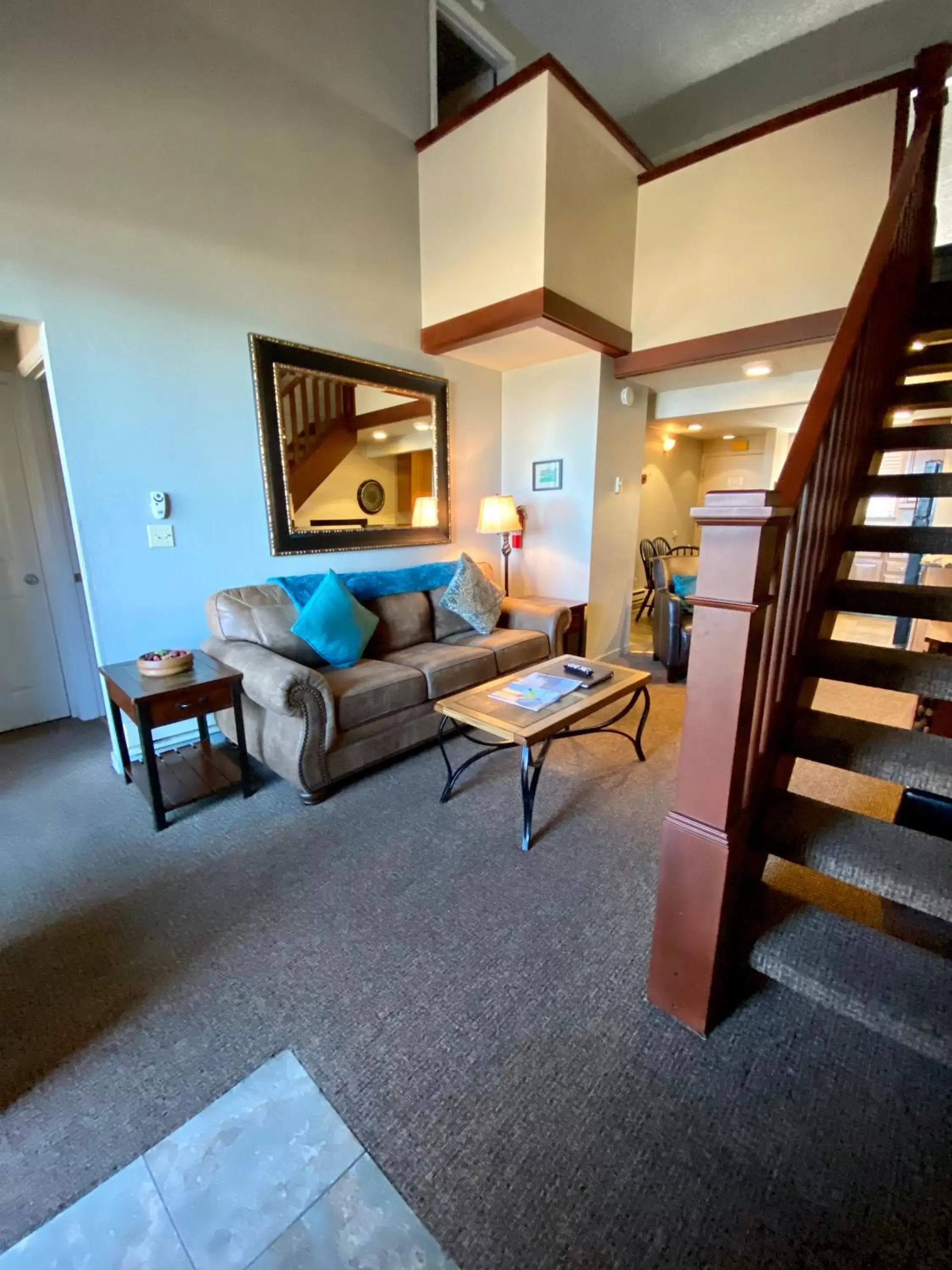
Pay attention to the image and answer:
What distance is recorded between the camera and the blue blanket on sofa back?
313cm

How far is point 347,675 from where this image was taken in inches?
109

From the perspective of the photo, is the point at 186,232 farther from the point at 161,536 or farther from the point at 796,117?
the point at 796,117

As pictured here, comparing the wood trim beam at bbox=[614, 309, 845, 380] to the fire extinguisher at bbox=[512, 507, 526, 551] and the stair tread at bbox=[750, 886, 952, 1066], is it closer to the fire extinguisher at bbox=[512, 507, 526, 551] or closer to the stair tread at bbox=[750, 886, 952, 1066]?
the fire extinguisher at bbox=[512, 507, 526, 551]

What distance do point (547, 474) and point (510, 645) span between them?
5.38 ft

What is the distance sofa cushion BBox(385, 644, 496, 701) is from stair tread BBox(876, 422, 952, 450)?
2.15 meters

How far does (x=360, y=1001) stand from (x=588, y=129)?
15.2ft

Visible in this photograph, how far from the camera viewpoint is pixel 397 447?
12.6 ft

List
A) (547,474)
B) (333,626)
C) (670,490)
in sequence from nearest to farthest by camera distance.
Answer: (333,626)
(547,474)
(670,490)

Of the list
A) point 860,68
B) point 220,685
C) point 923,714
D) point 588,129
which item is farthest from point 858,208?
point 220,685

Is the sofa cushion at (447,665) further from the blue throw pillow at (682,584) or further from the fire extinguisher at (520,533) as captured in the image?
the blue throw pillow at (682,584)

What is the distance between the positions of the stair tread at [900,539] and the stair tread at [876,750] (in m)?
0.66

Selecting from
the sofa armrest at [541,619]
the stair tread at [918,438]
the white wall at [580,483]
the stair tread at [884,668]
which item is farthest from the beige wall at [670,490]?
the stair tread at [884,668]

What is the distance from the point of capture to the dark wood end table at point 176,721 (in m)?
2.19

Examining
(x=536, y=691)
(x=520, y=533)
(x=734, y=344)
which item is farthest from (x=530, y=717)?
(x=734, y=344)
